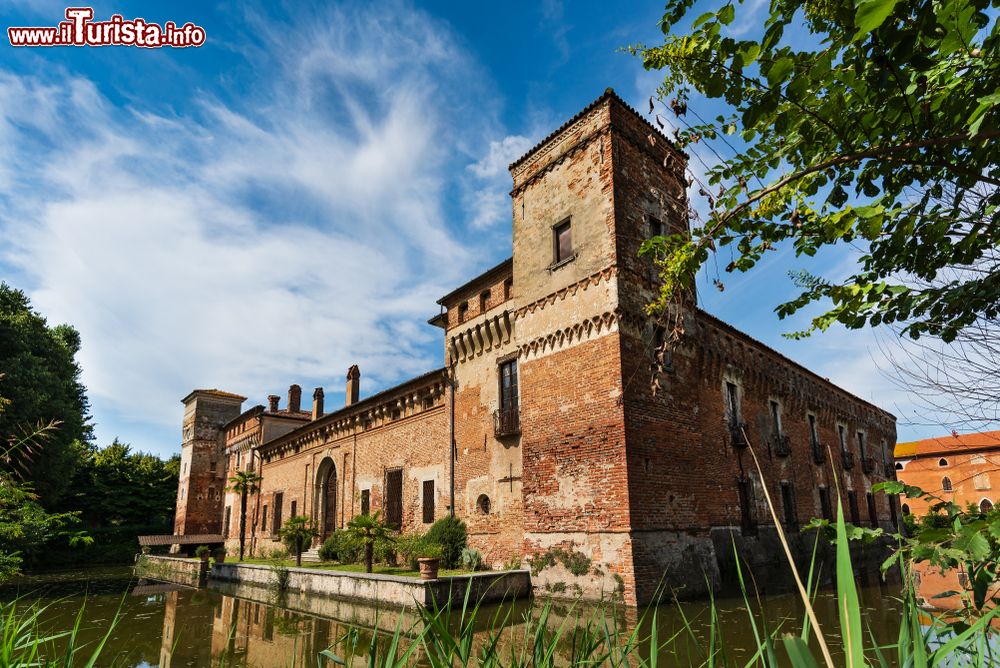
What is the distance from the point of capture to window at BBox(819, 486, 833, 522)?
20586mm

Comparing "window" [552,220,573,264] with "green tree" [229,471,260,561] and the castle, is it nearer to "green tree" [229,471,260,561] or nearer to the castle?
the castle

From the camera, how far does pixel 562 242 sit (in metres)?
15.0

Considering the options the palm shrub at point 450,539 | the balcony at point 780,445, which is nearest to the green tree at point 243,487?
the palm shrub at point 450,539

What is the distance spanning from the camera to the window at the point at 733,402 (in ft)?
54.3

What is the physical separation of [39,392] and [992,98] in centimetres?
2644

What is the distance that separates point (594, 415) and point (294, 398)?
27.5m

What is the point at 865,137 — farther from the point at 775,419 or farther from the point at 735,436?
the point at 775,419

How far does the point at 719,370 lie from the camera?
16391 millimetres

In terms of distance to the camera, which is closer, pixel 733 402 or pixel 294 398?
pixel 733 402

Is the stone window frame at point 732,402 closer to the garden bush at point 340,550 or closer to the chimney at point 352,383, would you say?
the garden bush at point 340,550

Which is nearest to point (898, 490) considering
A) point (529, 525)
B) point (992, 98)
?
point (992, 98)

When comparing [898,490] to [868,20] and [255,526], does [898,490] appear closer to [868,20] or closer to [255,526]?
[868,20]

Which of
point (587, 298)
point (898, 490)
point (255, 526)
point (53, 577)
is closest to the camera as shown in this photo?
point (898, 490)

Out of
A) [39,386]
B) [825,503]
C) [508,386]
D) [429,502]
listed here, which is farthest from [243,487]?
[825,503]
